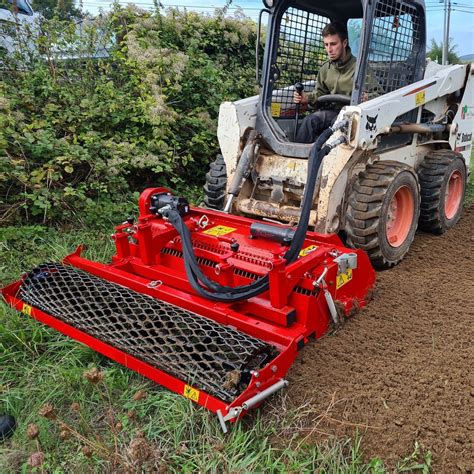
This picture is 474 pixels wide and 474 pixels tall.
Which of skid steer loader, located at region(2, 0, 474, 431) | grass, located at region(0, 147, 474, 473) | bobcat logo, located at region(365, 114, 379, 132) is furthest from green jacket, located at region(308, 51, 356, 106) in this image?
grass, located at region(0, 147, 474, 473)

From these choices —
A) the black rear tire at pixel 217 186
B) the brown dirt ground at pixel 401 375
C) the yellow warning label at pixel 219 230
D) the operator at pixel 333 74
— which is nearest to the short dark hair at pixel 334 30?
the operator at pixel 333 74

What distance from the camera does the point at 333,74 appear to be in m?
4.09

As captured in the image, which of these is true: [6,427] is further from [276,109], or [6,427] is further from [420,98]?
[420,98]

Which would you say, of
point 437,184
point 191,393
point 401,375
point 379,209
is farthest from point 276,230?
point 437,184

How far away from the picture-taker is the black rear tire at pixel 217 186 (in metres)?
4.03

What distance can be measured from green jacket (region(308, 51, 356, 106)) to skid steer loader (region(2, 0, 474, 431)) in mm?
247

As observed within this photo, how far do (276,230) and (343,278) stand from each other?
0.49m

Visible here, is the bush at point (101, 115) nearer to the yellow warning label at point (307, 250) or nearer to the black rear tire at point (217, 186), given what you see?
the black rear tire at point (217, 186)

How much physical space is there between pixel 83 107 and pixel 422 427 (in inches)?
166

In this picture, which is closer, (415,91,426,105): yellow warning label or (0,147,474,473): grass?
(0,147,474,473): grass

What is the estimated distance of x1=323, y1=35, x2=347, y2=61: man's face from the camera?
3.95 meters

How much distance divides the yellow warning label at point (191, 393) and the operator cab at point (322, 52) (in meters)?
2.14

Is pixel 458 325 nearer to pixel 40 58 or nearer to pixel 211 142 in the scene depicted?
pixel 211 142

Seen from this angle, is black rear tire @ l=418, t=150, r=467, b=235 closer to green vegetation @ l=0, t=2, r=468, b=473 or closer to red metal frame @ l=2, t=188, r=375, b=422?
red metal frame @ l=2, t=188, r=375, b=422
